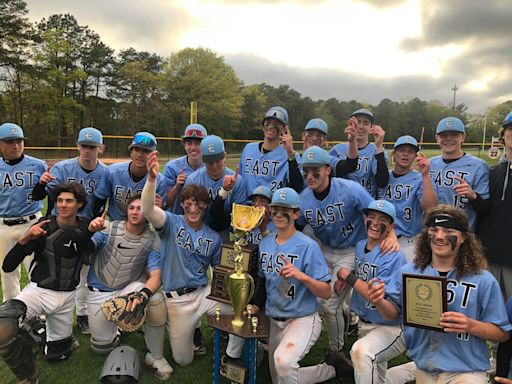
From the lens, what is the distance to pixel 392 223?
4.14 meters

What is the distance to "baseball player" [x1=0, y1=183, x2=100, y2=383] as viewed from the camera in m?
4.39

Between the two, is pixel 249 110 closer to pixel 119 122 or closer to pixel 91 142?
pixel 119 122

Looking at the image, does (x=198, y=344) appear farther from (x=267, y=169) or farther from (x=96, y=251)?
(x=267, y=169)

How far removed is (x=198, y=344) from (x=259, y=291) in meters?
1.38

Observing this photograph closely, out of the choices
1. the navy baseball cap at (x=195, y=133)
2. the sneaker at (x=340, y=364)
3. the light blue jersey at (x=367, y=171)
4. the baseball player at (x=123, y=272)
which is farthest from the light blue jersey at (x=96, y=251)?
the light blue jersey at (x=367, y=171)

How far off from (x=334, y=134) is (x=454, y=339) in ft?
231

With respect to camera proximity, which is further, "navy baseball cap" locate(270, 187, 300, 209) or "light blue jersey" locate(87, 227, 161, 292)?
"light blue jersey" locate(87, 227, 161, 292)

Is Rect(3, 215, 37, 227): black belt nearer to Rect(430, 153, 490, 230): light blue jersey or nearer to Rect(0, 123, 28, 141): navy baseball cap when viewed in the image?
Rect(0, 123, 28, 141): navy baseball cap

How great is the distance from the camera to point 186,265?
4730 mm

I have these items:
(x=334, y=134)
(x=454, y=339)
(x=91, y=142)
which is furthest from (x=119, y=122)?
(x=454, y=339)

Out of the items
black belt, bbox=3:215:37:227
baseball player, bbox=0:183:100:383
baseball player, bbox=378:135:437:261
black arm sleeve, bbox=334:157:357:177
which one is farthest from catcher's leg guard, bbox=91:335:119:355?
baseball player, bbox=378:135:437:261

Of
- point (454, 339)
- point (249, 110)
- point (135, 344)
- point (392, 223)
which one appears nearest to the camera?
point (454, 339)

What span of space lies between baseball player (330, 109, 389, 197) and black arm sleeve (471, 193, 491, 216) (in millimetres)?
1132

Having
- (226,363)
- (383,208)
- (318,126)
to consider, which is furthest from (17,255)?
(318,126)
